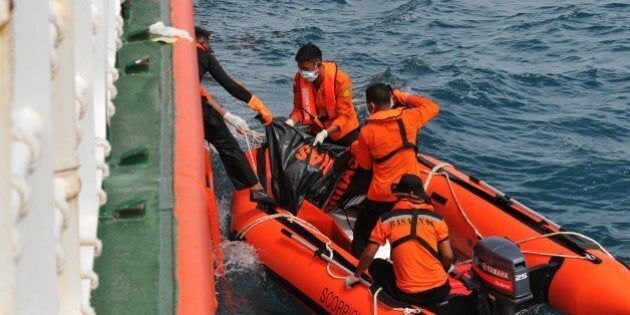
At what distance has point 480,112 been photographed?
12.5 m

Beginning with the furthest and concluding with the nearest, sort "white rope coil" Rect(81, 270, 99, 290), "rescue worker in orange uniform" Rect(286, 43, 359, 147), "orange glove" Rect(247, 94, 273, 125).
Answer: "rescue worker in orange uniform" Rect(286, 43, 359, 147), "orange glove" Rect(247, 94, 273, 125), "white rope coil" Rect(81, 270, 99, 290)

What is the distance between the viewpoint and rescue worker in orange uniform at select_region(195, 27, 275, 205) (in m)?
7.13

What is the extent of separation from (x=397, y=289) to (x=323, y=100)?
2.60m

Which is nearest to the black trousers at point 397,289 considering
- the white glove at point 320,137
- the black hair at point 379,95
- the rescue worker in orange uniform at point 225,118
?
the black hair at point 379,95

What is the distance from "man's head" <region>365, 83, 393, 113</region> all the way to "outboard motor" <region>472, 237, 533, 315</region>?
1.32 metres

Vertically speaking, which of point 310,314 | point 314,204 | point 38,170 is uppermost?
point 38,170

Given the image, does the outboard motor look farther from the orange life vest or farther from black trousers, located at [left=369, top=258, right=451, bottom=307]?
the orange life vest

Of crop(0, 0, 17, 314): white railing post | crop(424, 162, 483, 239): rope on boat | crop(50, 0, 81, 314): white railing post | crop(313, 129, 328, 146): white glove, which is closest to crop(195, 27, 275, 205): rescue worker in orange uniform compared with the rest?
crop(313, 129, 328, 146): white glove

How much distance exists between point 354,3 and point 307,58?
501 inches

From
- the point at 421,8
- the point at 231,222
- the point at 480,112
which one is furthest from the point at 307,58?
the point at 421,8

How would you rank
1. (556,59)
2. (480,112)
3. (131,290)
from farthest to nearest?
(556,59), (480,112), (131,290)

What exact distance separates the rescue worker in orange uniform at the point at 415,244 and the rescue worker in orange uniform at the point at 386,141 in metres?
0.83

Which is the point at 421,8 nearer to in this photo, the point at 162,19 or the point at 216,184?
the point at 216,184

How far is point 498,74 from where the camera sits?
13.9m
